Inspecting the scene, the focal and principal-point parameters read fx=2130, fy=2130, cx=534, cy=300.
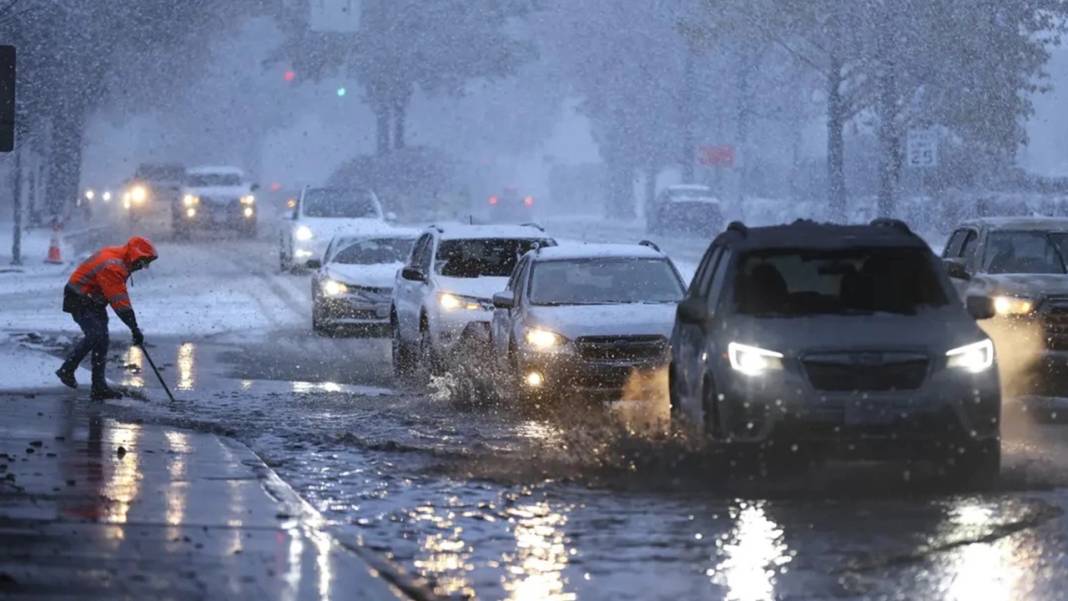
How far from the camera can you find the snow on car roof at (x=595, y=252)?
1905 cm

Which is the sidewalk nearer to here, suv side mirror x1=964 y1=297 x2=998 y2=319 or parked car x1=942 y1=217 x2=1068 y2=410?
suv side mirror x1=964 y1=297 x2=998 y2=319

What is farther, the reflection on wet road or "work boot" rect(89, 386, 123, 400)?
"work boot" rect(89, 386, 123, 400)

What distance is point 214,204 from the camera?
5962 centimetres

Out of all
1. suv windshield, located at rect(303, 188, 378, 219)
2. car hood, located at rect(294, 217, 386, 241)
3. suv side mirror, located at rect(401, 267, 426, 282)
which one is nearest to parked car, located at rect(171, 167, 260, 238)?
suv windshield, located at rect(303, 188, 378, 219)

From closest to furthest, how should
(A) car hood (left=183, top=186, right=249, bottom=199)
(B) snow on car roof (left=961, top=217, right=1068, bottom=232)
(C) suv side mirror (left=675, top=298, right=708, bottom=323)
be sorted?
(C) suv side mirror (left=675, top=298, right=708, bottom=323) → (B) snow on car roof (left=961, top=217, right=1068, bottom=232) → (A) car hood (left=183, top=186, right=249, bottom=199)

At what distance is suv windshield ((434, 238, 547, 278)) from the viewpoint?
22.0m

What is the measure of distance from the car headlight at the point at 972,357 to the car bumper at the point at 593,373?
4.76 m

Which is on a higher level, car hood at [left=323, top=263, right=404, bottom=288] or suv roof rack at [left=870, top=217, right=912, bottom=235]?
suv roof rack at [left=870, top=217, right=912, bottom=235]

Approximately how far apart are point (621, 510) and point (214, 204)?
4904 centimetres

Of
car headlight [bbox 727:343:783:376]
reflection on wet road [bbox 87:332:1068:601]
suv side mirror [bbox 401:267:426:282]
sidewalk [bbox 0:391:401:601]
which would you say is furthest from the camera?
suv side mirror [bbox 401:267:426:282]

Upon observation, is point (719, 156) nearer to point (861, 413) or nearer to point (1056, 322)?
point (1056, 322)

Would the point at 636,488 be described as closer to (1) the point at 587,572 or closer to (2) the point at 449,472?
(2) the point at 449,472

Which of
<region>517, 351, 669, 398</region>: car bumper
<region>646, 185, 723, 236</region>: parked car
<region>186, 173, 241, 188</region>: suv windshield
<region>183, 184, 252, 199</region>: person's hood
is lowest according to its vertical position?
<region>646, 185, 723, 236</region>: parked car

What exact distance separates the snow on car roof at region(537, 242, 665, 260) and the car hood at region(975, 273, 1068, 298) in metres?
3.04
